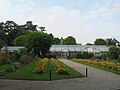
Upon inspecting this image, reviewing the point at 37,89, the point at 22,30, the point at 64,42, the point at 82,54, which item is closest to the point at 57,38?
the point at 64,42

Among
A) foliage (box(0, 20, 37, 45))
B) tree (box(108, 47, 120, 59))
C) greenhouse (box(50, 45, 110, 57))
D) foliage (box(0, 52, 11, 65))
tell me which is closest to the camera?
foliage (box(0, 52, 11, 65))

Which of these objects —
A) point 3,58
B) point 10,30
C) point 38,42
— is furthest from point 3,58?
point 10,30

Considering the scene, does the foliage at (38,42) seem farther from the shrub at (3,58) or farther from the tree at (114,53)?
the shrub at (3,58)

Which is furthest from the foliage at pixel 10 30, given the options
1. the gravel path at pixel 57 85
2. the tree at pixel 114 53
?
the gravel path at pixel 57 85

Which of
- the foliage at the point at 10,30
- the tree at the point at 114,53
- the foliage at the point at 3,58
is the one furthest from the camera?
the foliage at the point at 10,30

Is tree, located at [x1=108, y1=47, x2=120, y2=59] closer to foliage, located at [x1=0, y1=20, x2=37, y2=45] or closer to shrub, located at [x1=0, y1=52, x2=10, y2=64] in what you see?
shrub, located at [x1=0, y1=52, x2=10, y2=64]

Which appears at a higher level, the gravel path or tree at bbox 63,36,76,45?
tree at bbox 63,36,76,45

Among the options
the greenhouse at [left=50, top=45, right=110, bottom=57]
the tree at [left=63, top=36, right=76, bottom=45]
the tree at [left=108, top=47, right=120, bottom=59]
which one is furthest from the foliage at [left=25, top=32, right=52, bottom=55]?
the tree at [left=63, top=36, right=76, bottom=45]

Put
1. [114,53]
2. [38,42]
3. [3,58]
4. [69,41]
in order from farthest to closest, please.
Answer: [69,41] → [38,42] → [114,53] → [3,58]

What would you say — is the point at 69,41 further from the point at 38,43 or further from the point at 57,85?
the point at 57,85

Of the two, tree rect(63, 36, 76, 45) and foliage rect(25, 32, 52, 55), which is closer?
foliage rect(25, 32, 52, 55)

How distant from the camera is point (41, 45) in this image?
60031mm

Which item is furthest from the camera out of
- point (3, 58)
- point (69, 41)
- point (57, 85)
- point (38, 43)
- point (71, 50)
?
point (69, 41)

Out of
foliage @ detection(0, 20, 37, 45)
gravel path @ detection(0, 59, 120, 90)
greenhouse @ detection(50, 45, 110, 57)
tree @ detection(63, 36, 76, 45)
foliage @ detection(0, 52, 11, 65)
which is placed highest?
foliage @ detection(0, 20, 37, 45)
